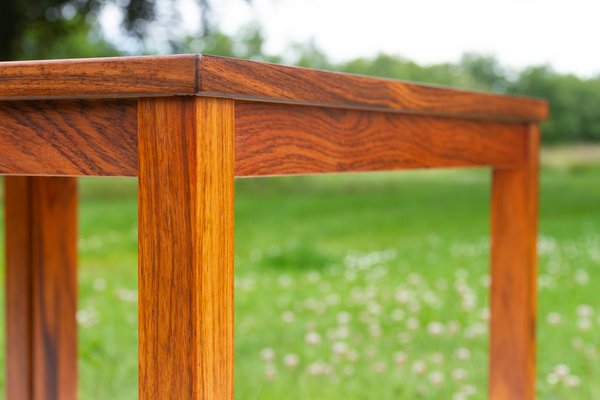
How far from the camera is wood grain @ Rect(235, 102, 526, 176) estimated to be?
0.93m

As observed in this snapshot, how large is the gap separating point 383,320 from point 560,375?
0.80 meters

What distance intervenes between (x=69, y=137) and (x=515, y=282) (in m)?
1.17

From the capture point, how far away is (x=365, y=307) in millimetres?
3148

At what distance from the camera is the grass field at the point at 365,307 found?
7.41 ft

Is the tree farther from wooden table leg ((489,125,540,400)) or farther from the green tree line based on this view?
wooden table leg ((489,125,540,400))

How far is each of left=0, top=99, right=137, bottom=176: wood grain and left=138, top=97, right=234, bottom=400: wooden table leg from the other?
39 millimetres

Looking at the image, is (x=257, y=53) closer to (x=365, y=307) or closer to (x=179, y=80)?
(x=365, y=307)

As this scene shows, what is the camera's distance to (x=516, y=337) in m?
1.73

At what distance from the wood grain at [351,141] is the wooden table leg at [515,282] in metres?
0.13

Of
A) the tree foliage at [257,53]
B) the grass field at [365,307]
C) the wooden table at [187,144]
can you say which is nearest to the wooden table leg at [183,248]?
the wooden table at [187,144]

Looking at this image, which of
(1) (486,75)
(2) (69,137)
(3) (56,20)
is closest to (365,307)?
(2) (69,137)

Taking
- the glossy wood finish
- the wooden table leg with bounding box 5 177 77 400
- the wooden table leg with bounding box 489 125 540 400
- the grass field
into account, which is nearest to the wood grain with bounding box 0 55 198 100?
the glossy wood finish

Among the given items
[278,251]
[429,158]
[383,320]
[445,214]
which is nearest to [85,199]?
[445,214]

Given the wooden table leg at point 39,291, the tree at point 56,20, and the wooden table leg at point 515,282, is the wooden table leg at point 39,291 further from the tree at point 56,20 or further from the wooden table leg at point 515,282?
the tree at point 56,20
